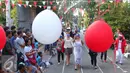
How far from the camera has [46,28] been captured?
7074 mm

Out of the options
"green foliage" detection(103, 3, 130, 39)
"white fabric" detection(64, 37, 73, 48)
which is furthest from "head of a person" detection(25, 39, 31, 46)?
"green foliage" detection(103, 3, 130, 39)

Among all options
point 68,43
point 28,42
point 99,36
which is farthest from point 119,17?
point 99,36

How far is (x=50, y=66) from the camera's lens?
1357 centimetres

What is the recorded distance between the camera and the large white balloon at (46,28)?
23.1 ft

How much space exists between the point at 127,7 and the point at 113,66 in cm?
1071

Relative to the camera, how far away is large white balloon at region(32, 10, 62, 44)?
7.05 meters

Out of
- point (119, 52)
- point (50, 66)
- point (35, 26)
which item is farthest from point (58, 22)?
point (119, 52)

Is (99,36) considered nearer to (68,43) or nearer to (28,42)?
(28,42)

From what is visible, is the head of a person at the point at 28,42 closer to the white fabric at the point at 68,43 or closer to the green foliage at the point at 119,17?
the white fabric at the point at 68,43

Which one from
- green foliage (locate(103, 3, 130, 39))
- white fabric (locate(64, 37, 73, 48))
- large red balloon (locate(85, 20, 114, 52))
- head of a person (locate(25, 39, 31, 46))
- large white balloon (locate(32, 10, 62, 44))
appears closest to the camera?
large red balloon (locate(85, 20, 114, 52))

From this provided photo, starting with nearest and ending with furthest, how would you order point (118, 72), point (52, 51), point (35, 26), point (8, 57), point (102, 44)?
point (102, 44), point (35, 26), point (8, 57), point (118, 72), point (52, 51)

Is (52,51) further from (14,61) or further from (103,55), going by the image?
(14,61)

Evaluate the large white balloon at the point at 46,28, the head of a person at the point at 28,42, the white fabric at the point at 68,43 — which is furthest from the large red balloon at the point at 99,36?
the white fabric at the point at 68,43

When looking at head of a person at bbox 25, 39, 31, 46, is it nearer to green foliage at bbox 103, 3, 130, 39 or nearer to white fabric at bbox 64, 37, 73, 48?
white fabric at bbox 64, 37, 73, 48
